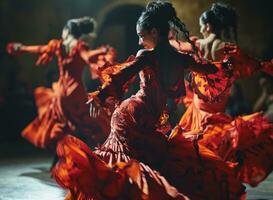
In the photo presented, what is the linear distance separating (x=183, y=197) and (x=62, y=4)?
9.31 metres

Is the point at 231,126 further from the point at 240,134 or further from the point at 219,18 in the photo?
the point at 219,18

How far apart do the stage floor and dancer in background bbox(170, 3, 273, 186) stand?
83 centimetres

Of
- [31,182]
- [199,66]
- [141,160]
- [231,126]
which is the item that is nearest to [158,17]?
[199,66]

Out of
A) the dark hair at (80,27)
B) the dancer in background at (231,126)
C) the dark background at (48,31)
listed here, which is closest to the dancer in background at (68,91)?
the dark hair at (80,27)

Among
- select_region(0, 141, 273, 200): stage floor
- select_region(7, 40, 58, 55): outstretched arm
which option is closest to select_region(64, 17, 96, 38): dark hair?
select_region(7, 40, 58, 55): outstretched arm

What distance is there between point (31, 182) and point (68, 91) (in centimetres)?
136

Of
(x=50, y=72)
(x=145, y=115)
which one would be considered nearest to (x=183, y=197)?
(x=145, y=115)

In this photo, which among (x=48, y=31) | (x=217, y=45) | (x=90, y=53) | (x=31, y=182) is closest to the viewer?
(x=217, y=45)

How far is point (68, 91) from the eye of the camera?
7.74 metres

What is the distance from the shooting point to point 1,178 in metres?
7.31

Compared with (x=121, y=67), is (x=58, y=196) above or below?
below

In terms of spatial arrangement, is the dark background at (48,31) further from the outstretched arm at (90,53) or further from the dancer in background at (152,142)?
the dancer in background at (152,142)

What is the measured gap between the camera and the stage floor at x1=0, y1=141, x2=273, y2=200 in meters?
6.05

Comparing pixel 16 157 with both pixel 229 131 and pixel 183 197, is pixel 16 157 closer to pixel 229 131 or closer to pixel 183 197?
Answer: pixel 229 131
